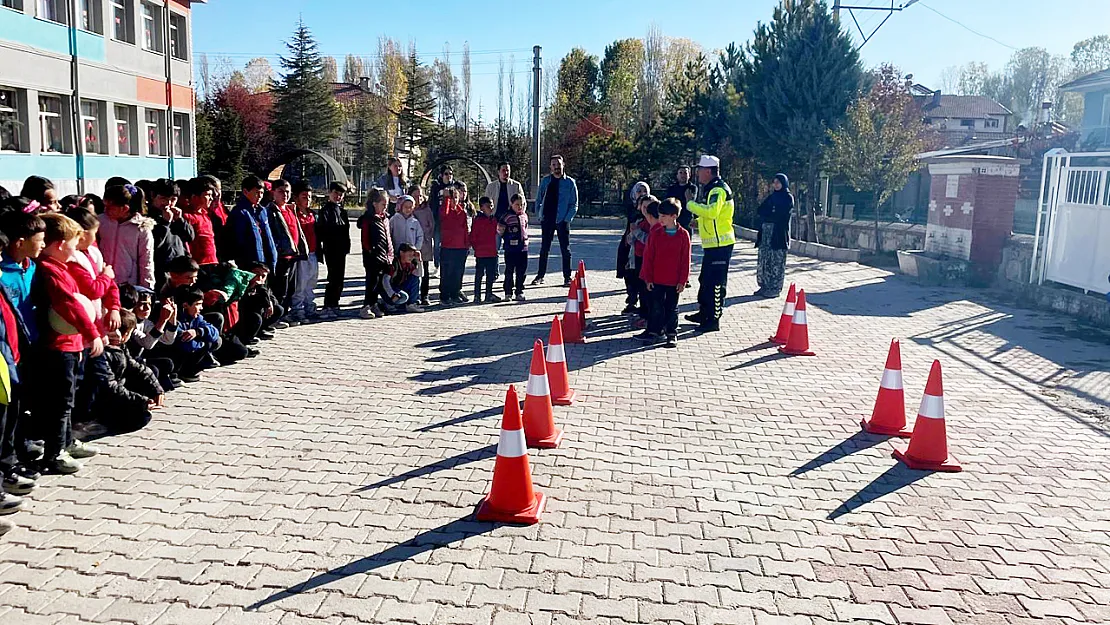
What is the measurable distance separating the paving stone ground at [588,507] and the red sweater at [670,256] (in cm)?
107

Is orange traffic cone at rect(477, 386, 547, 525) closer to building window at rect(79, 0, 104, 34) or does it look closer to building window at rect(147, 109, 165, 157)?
building window at rect(79, 0, 104, 34)

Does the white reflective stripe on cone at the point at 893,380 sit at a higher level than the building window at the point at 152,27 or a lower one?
lower

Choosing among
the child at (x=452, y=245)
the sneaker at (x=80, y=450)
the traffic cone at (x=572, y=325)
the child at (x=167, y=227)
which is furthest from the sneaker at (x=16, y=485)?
the child at (x=452, y=245)

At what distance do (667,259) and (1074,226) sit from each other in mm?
7107

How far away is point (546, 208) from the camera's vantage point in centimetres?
1345

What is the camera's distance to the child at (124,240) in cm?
693

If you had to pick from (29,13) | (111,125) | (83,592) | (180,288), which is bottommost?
(83,592)

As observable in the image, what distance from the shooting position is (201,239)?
8445 millimetres

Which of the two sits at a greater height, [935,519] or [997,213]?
[997,213]

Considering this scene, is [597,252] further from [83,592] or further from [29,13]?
[83,592]

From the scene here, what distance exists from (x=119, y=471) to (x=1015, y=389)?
7.68 metres

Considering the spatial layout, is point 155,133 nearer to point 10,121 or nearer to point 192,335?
point 10,121

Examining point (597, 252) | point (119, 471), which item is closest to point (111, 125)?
point (597, 252)

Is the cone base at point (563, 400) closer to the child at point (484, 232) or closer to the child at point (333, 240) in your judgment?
the child at point (333, 240)
